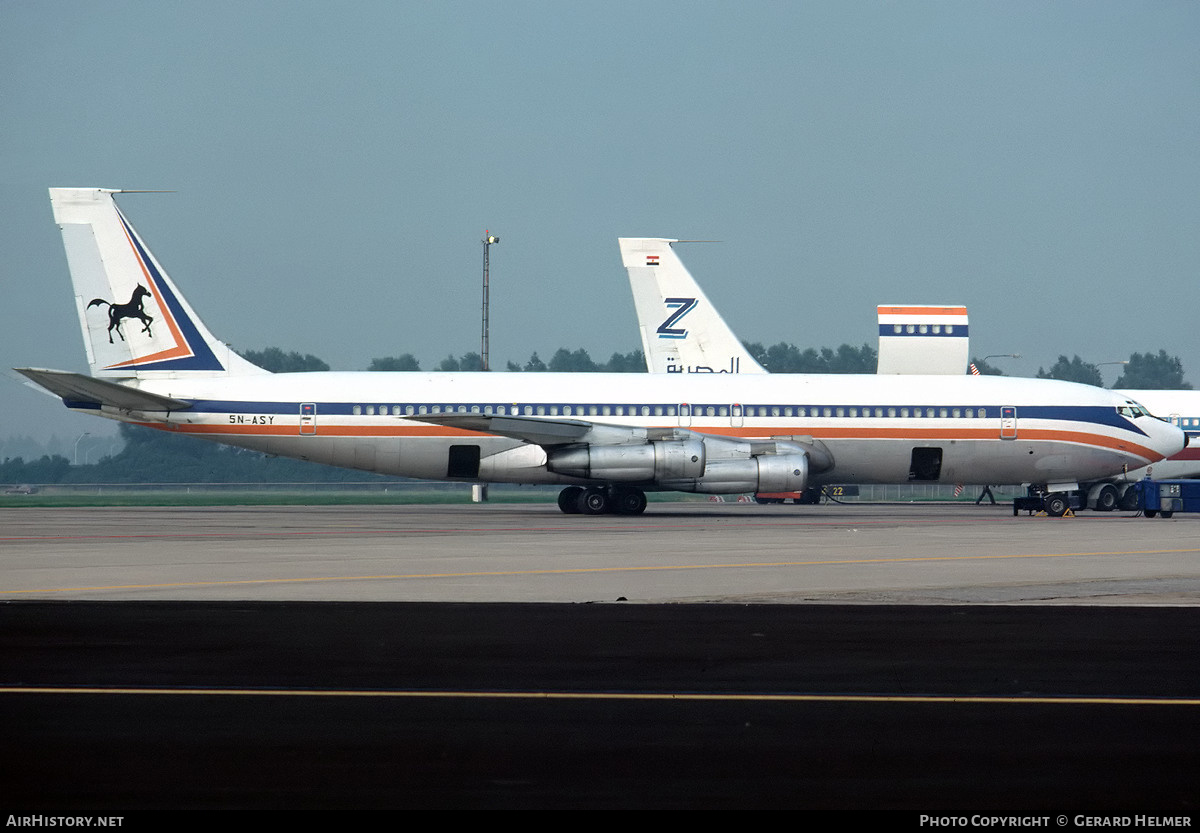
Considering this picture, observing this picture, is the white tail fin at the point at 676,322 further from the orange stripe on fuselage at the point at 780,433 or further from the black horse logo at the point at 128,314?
the black horse logo at the point at 128,314

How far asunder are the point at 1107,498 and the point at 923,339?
15.6m

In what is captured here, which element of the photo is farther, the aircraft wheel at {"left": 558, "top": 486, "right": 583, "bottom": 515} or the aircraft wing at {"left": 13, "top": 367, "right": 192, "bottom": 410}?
the aircraft wheel at {"left": 558, "top": 486, "right": 583, "bottom": 515}

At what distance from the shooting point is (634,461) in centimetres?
3944

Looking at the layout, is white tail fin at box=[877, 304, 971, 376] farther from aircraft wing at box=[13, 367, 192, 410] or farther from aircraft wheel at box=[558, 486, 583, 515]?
aircraft wing at box=[13, 367, 192, 410]

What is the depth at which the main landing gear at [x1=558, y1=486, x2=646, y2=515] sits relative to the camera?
137 ft

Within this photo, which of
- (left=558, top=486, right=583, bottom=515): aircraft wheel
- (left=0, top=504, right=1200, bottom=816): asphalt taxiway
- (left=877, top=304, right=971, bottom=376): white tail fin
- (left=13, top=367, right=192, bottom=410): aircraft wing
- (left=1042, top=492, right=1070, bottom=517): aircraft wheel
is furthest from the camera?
(left=877, top=304, right=971, bottom=376): white tail fin

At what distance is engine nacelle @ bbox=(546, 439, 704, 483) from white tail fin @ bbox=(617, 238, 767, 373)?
20.8m

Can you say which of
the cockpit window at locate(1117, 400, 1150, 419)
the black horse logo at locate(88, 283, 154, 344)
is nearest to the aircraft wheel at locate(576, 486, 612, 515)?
the black horse logo at locate(88, 283, 154, 344)

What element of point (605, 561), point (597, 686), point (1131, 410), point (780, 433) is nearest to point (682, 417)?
point (780, 433)

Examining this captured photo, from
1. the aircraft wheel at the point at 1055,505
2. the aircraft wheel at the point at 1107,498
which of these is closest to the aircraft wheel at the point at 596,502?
the aircraft wheel at the point at 1055,505

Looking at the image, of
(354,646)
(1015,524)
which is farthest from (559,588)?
(1015,524)

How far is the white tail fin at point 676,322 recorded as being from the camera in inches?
2378

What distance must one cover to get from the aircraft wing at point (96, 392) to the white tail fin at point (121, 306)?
1555 mm

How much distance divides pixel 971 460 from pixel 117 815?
38543mm
